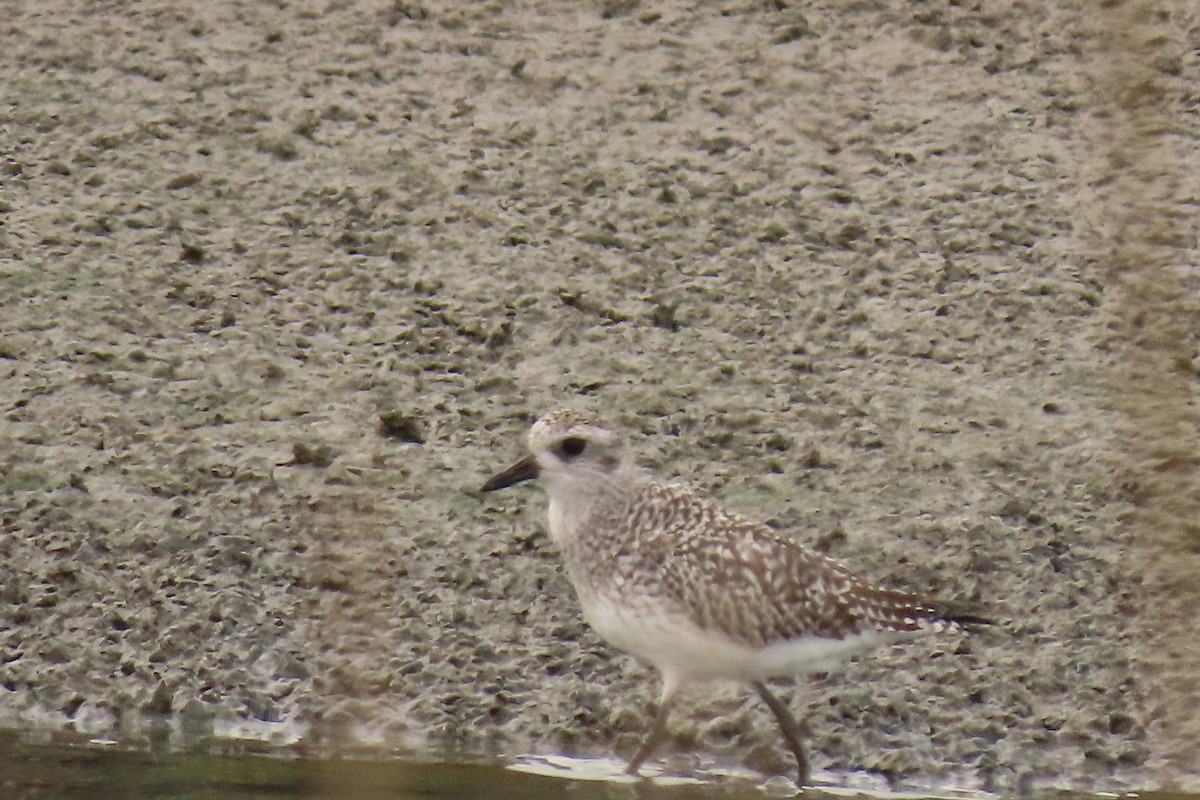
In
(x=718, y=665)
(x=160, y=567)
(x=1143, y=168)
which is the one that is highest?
(x=1143, y=168)

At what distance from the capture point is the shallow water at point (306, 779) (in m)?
5.26

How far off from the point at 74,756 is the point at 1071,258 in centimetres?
477

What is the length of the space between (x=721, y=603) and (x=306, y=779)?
130 centimetres

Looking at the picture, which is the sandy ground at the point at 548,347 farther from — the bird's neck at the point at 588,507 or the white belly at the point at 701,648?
the bird's neck at the point at 588,507

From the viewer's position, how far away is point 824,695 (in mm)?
6223

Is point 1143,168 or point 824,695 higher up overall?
point 1143,168

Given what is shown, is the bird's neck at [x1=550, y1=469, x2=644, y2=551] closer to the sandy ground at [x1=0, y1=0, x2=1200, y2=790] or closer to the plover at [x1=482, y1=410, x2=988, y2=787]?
the plover at [x1=482, y1=410, x2=988, y2=787]

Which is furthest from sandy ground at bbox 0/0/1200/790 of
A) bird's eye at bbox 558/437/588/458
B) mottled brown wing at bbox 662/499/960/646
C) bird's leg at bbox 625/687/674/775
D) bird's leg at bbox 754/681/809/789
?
bird's eye at bbox 558/437/588/458

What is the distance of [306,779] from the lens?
5414 mm

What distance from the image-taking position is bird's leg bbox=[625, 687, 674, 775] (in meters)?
5.75

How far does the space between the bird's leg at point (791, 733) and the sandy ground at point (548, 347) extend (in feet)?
0.54

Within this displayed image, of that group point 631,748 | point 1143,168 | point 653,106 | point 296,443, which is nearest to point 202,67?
point 653,106

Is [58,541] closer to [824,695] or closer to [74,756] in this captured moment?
[74,756]

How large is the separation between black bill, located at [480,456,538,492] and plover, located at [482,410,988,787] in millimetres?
271
